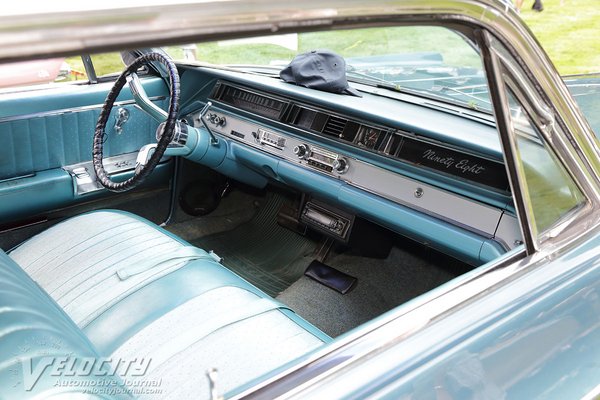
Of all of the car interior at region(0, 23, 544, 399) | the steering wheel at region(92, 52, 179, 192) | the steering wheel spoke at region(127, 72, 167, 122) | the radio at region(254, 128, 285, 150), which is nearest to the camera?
the car interior at region(0, 23, 544, 399)

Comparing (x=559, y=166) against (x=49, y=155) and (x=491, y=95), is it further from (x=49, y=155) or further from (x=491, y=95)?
(x=49, y=155)

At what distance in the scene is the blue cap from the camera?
275cm

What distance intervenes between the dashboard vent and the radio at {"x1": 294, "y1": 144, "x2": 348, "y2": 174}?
84 millimetres

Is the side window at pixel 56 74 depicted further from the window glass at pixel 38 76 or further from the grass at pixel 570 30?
the grass at pixel 570 30

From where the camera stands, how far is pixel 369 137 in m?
2.51

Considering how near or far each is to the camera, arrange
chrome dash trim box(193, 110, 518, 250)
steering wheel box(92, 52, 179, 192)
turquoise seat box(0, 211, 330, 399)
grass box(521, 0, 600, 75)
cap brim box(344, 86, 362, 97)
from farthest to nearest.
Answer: grass box(521, 0, 600, 75), cap brim box(344, 86, 362, 97), steering wheel box(92, 52, 179, 192), chrome dash trim box(193, 110, 518, 250), turquoise seat box(0, 211, 330, 399)

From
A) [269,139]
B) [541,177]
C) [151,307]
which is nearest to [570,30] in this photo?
[269,139]

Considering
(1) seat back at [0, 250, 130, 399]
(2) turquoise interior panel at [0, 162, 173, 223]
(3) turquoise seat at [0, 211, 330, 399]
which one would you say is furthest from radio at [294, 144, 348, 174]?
(1) seat back at [0, 250, 130, 399]

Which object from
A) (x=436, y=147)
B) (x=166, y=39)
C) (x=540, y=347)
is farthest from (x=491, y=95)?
(x=436, y=147)

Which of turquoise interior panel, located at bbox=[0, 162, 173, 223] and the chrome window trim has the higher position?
the chrome window trim

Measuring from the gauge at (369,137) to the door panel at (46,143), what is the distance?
117 cm

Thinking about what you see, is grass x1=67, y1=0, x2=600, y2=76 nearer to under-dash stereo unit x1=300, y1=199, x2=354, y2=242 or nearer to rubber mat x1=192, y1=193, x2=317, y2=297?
under-dash stereo unit x1=300, y1=199, x2=354, y2=242

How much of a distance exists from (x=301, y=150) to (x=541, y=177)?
158cm

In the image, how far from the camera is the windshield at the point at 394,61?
8.34 feet
